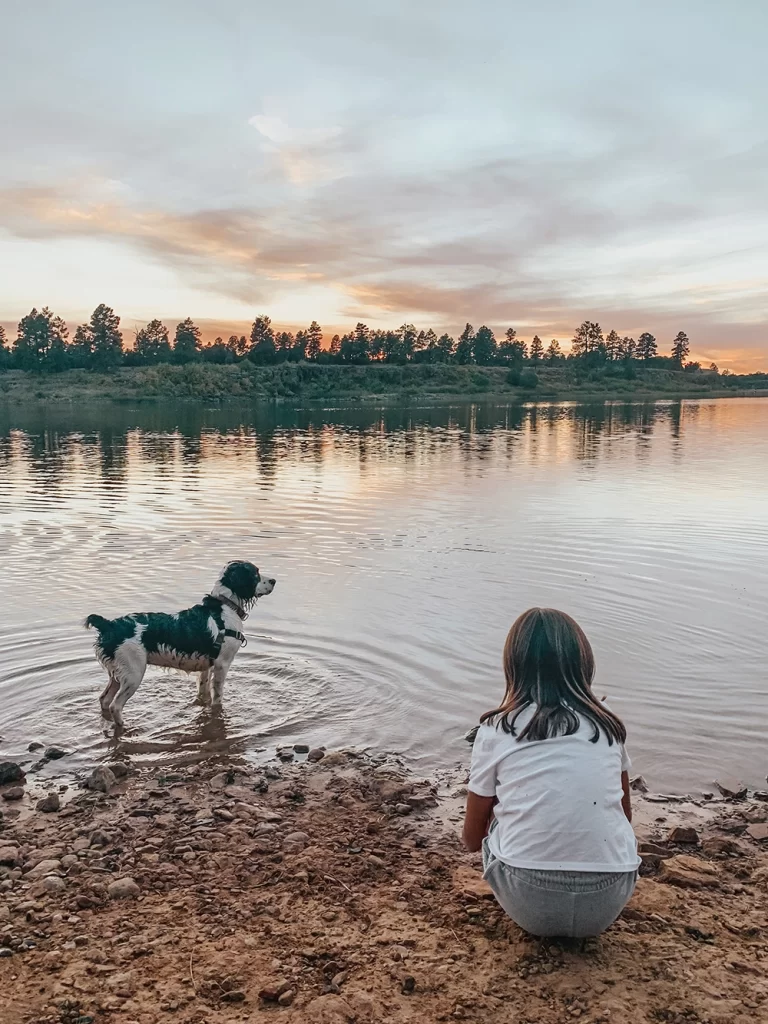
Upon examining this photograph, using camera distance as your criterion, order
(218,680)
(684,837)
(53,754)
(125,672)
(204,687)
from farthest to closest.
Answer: (204,687) < (218,680) < (125,672) < (53,754) < (684,837)

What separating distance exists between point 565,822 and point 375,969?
1.30m

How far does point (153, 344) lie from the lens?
597ft

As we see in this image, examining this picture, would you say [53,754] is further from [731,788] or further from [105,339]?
[105,339]

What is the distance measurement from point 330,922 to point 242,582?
16.6 ft

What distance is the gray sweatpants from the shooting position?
4.25m

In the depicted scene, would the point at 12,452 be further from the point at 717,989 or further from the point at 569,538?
the point at 717,989

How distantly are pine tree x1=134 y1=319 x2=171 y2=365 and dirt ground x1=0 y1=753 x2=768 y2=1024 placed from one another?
17687 centimetres

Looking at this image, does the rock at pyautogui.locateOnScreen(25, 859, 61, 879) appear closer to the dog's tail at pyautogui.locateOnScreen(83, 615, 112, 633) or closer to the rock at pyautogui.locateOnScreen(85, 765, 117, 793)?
the rock at pyautogui.locateOnScreen(85, 765, 117, 793)

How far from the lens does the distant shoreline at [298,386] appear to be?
127 metres

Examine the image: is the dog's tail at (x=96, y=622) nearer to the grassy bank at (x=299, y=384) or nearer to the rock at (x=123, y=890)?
the rock at (x=123, y=890)

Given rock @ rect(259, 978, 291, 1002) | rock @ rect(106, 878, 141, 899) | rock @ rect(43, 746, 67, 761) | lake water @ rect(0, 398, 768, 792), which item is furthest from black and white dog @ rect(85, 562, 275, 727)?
rock @ rect(259, 978, 291, 1002)

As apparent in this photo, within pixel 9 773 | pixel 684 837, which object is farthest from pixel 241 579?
pixel 684 837

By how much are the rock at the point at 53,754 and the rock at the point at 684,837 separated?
5.45 meters

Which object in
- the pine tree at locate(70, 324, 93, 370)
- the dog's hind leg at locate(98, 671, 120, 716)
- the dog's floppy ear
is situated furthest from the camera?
the pine tree at locate(70, 324, 93, 370)
